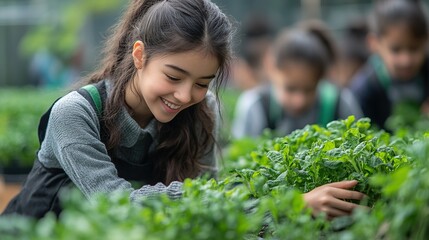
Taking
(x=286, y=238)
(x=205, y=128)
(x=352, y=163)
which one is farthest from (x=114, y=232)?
(x=205, y=128)

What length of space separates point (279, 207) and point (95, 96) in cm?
116

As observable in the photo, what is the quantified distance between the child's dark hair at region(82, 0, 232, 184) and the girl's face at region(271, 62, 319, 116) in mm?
1970

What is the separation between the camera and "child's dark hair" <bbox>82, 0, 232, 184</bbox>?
295 cm

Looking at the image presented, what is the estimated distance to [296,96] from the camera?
531 cm

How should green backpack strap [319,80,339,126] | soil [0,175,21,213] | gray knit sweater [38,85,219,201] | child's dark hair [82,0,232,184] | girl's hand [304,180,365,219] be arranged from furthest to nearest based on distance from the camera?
green backpack strap [319,80,339,126] < soil [0,175,21,213] < child's dark hair [82,0,232,184] < gray knit sweater [38,85,219,201] < girl's hand [304,180,365,219]

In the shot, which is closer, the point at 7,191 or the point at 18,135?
the point at 7,191

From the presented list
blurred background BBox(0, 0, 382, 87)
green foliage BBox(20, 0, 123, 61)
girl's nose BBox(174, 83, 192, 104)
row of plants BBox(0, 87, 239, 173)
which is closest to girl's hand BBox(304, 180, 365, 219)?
girl's nose BBox(174, 83, 192, 104)

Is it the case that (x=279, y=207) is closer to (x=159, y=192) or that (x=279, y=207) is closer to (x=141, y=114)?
(x=159, y=192)

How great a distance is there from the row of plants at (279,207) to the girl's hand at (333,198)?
6 cm

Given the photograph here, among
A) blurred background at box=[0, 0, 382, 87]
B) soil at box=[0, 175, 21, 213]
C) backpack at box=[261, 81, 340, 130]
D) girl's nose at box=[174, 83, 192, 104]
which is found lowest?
blurred background at box=[0, 0, 382, 87]

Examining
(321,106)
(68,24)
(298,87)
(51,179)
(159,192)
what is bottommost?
(68,24)

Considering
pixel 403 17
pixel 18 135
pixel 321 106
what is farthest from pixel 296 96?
pixel 18 135

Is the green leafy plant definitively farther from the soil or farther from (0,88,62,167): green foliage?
(0,88,62,167): green foliage

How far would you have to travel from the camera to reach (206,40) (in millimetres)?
2924
